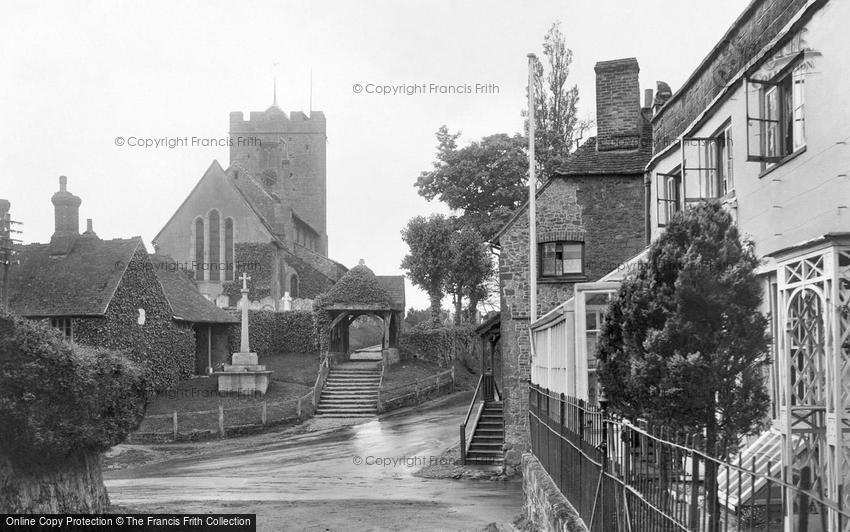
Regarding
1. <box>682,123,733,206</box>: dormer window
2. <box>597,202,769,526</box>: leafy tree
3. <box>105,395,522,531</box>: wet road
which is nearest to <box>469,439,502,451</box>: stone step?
<box>105,395,522,531</box>: wet road

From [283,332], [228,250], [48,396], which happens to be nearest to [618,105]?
[48,396]

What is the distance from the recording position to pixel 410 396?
3934 cm

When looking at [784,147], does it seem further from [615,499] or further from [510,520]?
[510,520]

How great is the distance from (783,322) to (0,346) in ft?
34.4

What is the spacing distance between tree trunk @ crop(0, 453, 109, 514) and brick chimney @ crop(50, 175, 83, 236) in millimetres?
26082

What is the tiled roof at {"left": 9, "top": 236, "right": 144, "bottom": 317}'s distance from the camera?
115 ft

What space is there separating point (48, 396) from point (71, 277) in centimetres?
2450

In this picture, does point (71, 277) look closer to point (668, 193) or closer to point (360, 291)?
point (360, 291)

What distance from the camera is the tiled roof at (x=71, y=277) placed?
3503 cm

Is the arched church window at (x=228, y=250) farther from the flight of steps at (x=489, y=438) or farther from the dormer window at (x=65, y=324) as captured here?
the flight of steps at (x=489, y=438)

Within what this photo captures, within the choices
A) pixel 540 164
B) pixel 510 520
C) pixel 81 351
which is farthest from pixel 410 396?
pixel 81 351

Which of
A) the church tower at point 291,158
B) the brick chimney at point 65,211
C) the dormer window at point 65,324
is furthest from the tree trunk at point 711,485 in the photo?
the church tower at point 291,158

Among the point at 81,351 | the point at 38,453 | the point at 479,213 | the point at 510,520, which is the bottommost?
the point at 510,520

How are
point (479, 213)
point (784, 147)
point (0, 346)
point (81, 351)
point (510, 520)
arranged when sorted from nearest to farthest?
point (784, 147)
point (0, 346)
point (81, 351)
point (510, 520)
point (479, 213)
